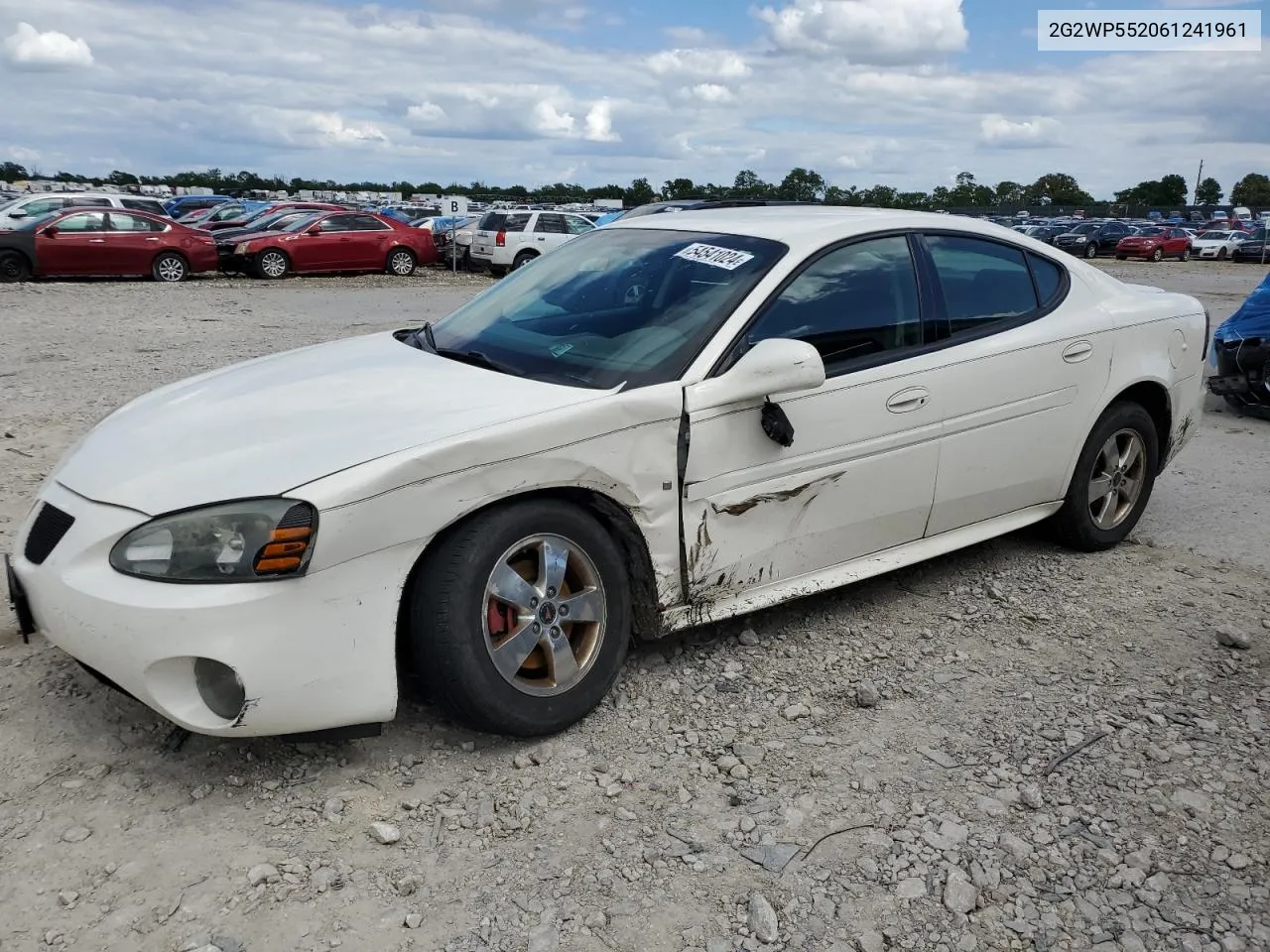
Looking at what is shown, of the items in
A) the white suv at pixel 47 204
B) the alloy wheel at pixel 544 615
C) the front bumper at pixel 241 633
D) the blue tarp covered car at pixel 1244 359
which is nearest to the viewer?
the front bumper at pixel 241 633

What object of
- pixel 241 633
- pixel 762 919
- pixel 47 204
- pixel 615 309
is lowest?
pixel 762 919

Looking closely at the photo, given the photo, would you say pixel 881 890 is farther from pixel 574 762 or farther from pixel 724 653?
pixel 724 653

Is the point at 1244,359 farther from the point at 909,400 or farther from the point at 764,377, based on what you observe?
the point at 764,377

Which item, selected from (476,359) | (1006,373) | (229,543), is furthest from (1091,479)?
(229,543)

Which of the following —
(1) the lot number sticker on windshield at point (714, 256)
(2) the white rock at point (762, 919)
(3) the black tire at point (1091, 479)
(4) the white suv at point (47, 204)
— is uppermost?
Answer: (4) the white suv at point (47, 204)

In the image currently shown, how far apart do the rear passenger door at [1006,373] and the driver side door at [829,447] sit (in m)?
0.12

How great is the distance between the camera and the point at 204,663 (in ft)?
9.23

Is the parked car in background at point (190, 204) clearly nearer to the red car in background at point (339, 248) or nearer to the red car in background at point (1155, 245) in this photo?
the red car in background at point (339, 248)

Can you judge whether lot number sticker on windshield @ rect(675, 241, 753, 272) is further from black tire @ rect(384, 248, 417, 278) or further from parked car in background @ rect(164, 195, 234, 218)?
parked car in background @ rect(164, 195, 234, 218)

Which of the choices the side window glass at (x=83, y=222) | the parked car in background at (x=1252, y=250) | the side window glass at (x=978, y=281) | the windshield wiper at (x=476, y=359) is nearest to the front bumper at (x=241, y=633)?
the windshield wiper at (x=476, y=359)

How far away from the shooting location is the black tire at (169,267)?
20.1 m

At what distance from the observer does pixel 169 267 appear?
20.3 metres

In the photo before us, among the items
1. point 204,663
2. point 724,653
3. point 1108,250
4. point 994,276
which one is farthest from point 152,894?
point 1108,250

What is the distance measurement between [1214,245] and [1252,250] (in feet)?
5.82
